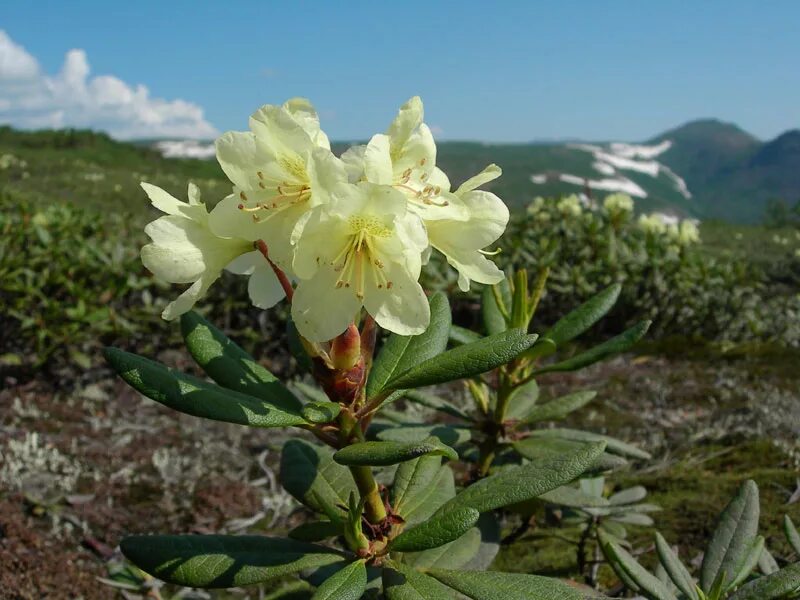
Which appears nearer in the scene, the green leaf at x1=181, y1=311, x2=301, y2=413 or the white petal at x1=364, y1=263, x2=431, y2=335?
→ the white petal at x1=364, y1=263, x2=431, y2=335

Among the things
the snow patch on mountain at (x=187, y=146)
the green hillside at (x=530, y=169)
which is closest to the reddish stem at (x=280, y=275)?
the green hillside at (x=530, y=169)

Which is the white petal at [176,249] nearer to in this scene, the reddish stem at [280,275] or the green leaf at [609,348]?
the reddish stem at [280,275]

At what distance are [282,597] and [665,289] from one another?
477cm

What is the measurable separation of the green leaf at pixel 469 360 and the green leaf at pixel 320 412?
0.42 ft

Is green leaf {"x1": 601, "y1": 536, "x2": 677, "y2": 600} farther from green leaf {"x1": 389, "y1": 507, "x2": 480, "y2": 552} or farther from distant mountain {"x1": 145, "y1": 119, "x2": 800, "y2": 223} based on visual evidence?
distant mountain {"x1": 145, "y1": 119, "x2": 800, "y2": 223}

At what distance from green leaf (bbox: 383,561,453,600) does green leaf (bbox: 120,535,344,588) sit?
0.14 meters

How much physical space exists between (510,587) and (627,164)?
460ft

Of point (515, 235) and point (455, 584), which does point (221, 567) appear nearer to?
point (455, 584)

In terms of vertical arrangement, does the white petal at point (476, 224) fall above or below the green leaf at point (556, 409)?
above

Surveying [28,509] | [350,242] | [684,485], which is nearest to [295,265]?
[350,242]

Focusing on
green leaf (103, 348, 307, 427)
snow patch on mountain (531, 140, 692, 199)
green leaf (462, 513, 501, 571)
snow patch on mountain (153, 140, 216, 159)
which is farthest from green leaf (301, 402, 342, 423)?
snow patch on mountain (153, 140, 216, 159)

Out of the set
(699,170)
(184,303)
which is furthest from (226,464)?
(699,170)

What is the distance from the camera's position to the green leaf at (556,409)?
1978mm

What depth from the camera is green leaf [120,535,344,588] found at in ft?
4.44
